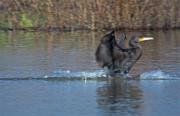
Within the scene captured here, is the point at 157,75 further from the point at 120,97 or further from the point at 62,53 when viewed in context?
the point at 62,53

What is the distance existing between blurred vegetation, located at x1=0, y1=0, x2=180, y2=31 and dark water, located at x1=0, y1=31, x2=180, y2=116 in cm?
319

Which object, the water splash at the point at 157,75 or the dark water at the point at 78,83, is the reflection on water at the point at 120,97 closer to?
the dark water at the point at 78,83

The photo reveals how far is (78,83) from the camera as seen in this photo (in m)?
Result: 11.4

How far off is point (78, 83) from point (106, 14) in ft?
29.0

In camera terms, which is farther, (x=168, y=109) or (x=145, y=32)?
(x=145, y=32)

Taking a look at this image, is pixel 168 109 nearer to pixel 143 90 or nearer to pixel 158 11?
pixel 143 90

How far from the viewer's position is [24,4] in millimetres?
21016

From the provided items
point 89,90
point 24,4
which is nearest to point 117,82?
point 89,90

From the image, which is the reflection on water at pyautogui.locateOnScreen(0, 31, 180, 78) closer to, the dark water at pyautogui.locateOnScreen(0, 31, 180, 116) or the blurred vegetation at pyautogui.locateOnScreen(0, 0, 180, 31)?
the dark water at pyautogui.locateOnScreen(0, 31, 180, 116)

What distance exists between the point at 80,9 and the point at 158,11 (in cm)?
Result: 194

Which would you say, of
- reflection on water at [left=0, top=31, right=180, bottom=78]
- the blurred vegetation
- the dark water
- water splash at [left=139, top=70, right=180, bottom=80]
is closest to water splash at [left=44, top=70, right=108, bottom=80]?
the dark water

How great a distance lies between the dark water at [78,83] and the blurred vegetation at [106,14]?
319 centimetres

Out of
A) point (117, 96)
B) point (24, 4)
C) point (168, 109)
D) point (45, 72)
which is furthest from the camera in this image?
point (24, 4)

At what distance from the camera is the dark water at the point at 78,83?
30.5 feet
